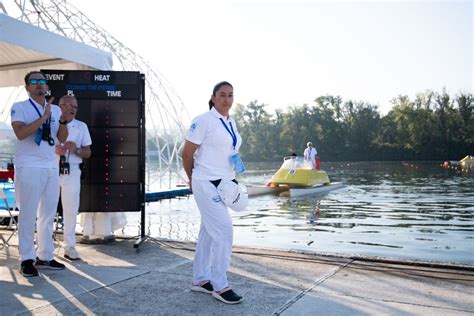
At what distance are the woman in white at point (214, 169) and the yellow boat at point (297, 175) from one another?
17.9 meters

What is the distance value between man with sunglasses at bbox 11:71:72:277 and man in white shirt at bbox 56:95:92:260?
0.55 meters

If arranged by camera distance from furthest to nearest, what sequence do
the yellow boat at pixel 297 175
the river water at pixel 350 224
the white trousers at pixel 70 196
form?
1. the yellow boat at pixel 297 175
2. the river water at pixel 350 224
3. the white trousers at pixel 70 196

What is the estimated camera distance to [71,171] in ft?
19.0

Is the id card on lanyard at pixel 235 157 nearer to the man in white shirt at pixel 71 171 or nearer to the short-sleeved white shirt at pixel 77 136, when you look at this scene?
the man in white shirt at pixel 71 171

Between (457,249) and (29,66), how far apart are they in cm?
822

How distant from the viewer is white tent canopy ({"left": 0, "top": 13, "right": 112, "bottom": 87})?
572 centimetres

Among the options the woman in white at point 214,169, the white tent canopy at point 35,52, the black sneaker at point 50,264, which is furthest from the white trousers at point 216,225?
the white tent canopy at point 35,52

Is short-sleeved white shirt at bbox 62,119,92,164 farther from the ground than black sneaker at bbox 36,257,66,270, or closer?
farther from the ground

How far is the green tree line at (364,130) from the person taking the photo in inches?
3342

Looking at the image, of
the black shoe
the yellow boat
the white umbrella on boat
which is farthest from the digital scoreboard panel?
the yellow boat

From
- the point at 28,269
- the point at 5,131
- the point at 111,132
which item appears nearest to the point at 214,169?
the point at 28,269

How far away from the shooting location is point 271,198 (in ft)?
65.4

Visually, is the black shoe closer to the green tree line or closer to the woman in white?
the woman in white

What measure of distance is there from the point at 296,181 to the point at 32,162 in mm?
17787
